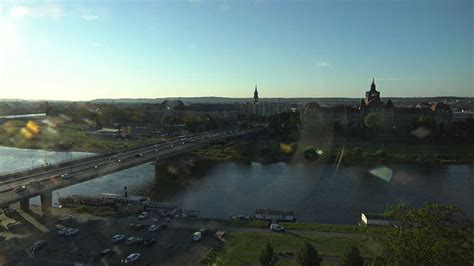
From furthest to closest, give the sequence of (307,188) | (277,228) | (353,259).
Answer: (307,188) → (277,228) → (353,259)

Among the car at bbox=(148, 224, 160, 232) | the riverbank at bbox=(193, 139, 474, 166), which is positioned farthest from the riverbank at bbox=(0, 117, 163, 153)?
the car at bbox=(148, 224, 160, 232)

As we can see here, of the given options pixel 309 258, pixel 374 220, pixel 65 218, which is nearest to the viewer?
pixel 309 258

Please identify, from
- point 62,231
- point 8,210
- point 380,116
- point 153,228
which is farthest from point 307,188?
point 380,116

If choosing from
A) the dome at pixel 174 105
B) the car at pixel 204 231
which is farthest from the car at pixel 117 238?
the dome at pixel 174 105

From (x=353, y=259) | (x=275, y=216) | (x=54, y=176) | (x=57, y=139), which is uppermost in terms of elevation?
(x=353, y=259)

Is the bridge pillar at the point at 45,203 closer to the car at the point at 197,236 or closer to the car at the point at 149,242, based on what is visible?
the car at the point at 149,242

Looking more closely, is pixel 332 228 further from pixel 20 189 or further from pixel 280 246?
pixel 20 189
